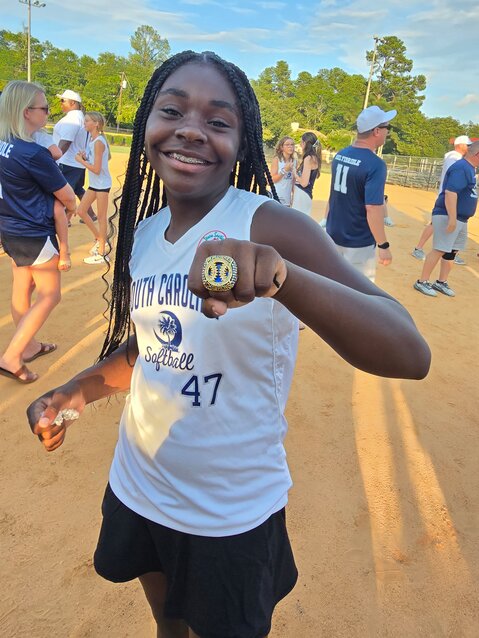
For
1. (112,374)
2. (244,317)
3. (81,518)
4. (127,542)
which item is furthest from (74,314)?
(244,317)

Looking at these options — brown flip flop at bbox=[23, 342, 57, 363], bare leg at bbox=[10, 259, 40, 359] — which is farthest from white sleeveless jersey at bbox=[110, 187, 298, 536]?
brown flip flop at bbox=[23, 342, 57, 363]

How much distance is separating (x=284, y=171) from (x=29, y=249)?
11.9 feet

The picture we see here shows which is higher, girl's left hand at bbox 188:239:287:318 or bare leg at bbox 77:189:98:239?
girl's left hand at bbox 188:239:287:318

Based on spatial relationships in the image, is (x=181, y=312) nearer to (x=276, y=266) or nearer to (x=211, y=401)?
(x=211, y=401)

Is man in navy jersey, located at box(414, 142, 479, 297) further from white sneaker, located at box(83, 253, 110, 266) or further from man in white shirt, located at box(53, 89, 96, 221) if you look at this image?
man in white shirt, located at box(53, 89, 96, 221)

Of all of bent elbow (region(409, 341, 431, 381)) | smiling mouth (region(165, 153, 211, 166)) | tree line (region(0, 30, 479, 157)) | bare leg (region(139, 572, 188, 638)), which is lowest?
bare leg (region(139, 572, 188, 638))

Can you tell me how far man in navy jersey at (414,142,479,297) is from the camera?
6.20m

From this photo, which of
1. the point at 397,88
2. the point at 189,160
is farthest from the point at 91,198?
the point at 397,88

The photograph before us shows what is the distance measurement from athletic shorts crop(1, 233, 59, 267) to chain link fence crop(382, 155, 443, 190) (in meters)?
26.0

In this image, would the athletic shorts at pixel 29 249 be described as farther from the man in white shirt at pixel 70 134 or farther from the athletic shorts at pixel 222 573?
the man in white shirt at pixel 70 134

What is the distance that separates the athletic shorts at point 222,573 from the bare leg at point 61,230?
112 inches

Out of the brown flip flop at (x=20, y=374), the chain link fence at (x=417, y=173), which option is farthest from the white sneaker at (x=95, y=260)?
the chain link fence at (x=417, y=173)

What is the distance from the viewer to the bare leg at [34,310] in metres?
3.62

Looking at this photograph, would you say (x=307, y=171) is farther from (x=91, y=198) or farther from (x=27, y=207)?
(x=27, y=207)
